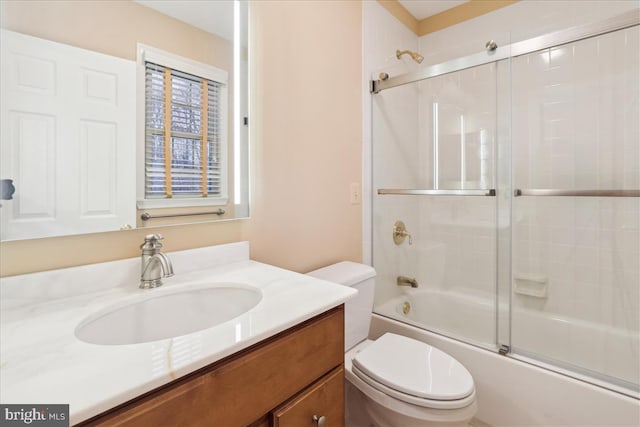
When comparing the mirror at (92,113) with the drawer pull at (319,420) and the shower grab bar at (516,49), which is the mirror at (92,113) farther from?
the shower grab bar at (516,49)

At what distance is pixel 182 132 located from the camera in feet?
3.46

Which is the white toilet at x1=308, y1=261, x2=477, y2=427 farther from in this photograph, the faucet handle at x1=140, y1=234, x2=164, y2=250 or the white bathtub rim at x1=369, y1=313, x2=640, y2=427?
the faucet handle at x1=140, y1=234, x2=164, y2=250

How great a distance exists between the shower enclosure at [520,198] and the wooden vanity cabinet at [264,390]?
107 centimetres

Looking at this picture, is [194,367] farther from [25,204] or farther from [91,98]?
[91,98]

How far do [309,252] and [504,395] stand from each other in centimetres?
110

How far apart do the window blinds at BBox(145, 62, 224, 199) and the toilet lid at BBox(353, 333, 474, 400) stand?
90 cm

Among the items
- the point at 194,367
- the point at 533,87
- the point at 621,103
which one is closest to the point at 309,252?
the point at 194,367

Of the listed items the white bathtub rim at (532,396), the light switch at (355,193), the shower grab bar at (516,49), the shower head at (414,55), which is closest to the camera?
the white bathtub rim at (532,396)

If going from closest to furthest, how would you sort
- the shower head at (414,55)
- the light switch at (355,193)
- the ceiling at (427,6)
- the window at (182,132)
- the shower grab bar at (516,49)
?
the window at (182,132)
the shower grab bar at (516,49)
the light switch at (355,193)
the shower head at (414,55)
the ceiling at (427,6)

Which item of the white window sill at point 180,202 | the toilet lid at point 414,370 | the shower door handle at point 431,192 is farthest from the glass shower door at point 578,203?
the white window sill at point 180,202

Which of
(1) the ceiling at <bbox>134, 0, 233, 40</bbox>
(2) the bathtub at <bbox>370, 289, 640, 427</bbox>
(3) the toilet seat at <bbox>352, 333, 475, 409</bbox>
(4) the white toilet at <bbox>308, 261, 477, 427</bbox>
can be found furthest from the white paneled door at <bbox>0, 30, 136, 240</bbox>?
(2) the bathtub at <bbox>370, 289, 640, 427</bbox>

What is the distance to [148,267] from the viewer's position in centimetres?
88

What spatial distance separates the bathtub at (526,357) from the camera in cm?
122

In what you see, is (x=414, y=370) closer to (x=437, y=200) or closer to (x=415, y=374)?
(x=415, y=374)
